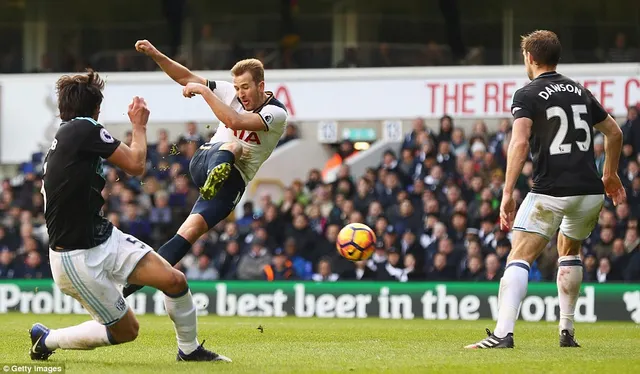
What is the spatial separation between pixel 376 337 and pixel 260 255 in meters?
7.93

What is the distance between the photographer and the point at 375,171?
20.1m

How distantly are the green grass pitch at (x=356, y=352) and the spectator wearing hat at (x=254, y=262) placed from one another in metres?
5.66

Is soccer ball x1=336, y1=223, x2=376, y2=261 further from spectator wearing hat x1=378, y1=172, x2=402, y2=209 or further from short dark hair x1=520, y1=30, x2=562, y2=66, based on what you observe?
spectator wearing hat x1=378, y1=172, x2=402, y2=209

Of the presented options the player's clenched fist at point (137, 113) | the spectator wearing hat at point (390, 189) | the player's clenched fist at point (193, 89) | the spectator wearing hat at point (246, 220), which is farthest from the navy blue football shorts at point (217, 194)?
the spectator wearing hat at point (246, 220)

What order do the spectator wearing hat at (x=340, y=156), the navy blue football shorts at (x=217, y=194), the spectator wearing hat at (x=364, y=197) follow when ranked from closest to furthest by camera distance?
the navy blue football shorts at (x=217, y=194) → the spectator wearing hat at (x=364, y=197) → the spectator wearing hat at (x=340, y=156)

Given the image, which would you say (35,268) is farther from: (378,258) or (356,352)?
(356,352)

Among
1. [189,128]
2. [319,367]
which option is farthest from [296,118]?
[319,367]

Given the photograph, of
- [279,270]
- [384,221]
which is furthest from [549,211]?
[279,270]

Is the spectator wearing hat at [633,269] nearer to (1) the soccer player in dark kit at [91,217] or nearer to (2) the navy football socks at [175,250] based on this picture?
(2) the navy football socks at [175,250]

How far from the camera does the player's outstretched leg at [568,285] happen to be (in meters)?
9.78

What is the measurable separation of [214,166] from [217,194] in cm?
50

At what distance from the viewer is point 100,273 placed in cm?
774

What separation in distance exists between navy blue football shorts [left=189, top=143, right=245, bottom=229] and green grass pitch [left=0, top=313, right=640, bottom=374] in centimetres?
114

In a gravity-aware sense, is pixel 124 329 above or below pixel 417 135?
below
